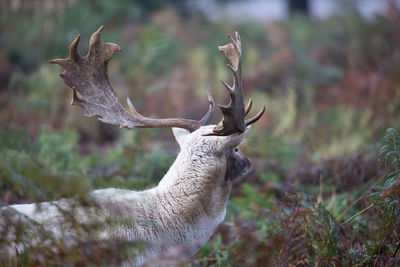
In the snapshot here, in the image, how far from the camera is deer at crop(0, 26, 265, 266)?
3277 millimetres

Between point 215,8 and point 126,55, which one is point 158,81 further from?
point 215,8

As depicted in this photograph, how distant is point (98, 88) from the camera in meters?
3.89

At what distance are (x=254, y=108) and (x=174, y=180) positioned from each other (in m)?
5.44

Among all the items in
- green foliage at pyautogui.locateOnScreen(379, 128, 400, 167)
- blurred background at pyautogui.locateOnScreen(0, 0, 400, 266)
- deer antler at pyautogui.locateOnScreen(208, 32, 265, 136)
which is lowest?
blurred background at pyautogui.locateOnScreen(0, 0, 400, 266)

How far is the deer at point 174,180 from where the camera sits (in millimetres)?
3277

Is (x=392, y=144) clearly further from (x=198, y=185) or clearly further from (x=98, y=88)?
(x=98, y=88)

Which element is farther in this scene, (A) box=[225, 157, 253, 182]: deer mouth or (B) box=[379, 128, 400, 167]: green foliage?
(A) box=[225, 157, 253, 182]: deer mouth

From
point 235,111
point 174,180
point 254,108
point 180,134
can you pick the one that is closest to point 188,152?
point 174,180

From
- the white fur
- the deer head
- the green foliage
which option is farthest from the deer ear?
the green foliage

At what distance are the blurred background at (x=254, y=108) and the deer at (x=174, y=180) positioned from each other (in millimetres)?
267

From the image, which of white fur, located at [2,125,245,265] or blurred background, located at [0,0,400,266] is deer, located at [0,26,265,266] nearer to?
white fur, located at [2,125,245,265]

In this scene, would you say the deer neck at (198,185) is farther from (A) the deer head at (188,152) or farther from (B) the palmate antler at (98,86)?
(B) the palmate antler at (98,86)

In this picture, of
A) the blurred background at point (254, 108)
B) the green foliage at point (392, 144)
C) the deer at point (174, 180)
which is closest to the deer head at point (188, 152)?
the deer at point (174, 180)

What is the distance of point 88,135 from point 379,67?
5.87 meters
